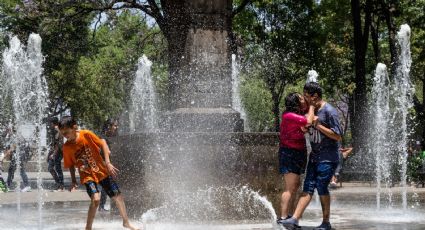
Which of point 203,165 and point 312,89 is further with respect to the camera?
point 203,165

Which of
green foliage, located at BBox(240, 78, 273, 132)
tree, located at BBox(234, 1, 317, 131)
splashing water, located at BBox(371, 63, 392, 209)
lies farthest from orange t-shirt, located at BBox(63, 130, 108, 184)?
green foliage, located at BBox(240, 78, 273, 132)

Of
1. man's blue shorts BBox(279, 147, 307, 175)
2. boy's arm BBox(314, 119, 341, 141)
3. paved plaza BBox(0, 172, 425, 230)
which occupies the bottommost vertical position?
paved plaza BBox(0, 172, 425, 230)

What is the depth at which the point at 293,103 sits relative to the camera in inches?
305

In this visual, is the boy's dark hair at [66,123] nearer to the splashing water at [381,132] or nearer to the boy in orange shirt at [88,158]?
the boy in orange shirt at [88,158]

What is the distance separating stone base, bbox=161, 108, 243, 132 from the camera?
31.8 ft

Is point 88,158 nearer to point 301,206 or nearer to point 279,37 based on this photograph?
point 301,206

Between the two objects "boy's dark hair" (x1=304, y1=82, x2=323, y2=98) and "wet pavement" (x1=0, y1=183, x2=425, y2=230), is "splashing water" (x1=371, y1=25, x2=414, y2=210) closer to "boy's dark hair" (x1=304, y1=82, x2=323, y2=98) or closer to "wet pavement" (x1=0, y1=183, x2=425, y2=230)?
"wet pavement" (x1=0, y1=183, x2=425, y2=230)

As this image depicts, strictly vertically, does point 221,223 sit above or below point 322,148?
below

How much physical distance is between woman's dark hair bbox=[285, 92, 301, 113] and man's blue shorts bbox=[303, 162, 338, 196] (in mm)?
563

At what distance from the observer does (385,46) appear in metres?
41.1

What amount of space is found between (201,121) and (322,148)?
2365 mm

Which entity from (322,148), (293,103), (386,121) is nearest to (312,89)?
(293,103)

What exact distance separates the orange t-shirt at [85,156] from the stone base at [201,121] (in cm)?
201

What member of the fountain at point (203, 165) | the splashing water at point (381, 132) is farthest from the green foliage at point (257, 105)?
the fountain at point (203, 165)
